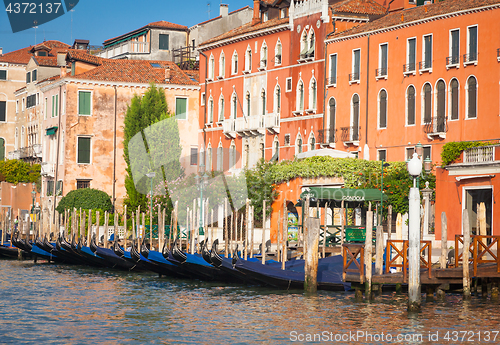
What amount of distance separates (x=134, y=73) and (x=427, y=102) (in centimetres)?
1692

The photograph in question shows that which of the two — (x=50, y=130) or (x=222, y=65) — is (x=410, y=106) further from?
(x=50, y=130)

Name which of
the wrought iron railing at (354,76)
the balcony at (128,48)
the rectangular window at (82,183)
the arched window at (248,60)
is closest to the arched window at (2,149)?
the balcony at (128,48)

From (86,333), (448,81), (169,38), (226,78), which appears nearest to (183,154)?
(226,78)

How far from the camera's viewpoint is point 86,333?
13.9m

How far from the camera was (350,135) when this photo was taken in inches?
1200

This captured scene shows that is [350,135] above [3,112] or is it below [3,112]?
below

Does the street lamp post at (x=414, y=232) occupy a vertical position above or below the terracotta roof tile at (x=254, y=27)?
below

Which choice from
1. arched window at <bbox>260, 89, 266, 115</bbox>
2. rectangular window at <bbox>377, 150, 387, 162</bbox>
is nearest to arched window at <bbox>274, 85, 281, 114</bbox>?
arched window at <bbox>260, 89, 266, 115</bbox>

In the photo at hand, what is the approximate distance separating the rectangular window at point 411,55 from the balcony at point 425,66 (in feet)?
1.06

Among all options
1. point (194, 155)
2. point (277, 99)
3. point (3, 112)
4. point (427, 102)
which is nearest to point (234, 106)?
point (277, 99)

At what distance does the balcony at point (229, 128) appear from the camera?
120ft

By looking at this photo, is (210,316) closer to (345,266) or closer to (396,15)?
(345,266)

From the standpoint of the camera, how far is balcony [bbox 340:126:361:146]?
30.2 m

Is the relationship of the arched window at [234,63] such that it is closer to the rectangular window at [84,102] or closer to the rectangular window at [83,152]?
the rectangular window at [84,102]
